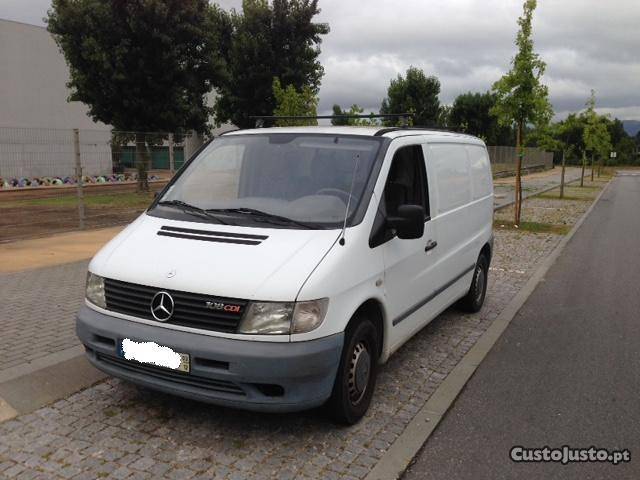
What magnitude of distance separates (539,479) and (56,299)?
5.39 metres

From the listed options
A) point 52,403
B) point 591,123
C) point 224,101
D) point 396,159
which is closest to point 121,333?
point 52,403

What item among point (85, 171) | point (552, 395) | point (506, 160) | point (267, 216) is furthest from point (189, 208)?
point (506, 160)

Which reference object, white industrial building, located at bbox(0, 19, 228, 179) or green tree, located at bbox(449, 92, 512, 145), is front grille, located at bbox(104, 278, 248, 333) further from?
green tree, located at bbox(449, 92, 512, 145)

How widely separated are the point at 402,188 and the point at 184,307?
187 centimetres

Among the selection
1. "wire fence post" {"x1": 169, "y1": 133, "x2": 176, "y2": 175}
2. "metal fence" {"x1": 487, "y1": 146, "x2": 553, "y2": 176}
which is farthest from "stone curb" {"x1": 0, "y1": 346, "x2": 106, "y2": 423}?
"metal fence" {"x1": 487, "y1": 146, "x2": 553, "y2": 176}

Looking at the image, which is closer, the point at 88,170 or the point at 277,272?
the point at 277,272

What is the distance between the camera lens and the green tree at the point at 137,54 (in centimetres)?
1808

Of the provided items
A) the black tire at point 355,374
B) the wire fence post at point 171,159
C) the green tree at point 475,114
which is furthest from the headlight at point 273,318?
the green tree at point 475,114

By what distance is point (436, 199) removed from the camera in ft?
16.1

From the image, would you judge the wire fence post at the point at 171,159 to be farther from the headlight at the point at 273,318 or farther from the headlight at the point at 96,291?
the headlight at the point at 273,318

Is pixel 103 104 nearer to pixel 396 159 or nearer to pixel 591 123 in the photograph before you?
pixel 396 159

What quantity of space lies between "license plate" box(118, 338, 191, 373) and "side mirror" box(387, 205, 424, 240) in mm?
1597

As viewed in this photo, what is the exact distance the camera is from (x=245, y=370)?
3.19 m

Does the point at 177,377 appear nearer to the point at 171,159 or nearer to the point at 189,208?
the point at 189,208
